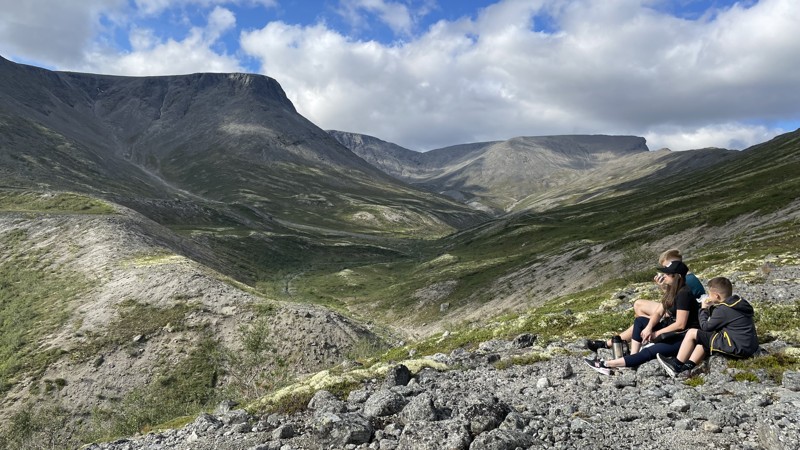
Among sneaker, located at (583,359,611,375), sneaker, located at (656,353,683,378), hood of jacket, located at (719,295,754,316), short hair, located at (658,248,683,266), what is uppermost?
short hair, located at (658,248,683,266)

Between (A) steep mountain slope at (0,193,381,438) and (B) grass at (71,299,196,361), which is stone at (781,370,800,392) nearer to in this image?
(A) steep mountain slope at (0,193,381,438)

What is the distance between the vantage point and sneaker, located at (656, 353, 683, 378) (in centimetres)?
1470

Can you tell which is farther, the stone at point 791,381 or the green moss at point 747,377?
the green moss at point 747,377

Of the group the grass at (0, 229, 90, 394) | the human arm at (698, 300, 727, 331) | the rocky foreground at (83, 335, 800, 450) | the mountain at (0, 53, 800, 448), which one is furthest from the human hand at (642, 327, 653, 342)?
the grass at (0, 229, 90, 394)

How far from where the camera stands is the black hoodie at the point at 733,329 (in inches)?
568

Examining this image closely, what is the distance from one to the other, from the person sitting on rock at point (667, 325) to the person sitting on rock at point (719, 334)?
48 centimetres

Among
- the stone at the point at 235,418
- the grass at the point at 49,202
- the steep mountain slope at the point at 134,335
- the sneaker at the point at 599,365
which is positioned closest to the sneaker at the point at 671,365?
the sneaker at the point at 599,365

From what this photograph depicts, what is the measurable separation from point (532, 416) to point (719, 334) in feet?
23.6

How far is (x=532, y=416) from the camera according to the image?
12.7 m

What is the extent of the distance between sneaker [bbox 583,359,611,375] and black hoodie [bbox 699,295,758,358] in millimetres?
3308

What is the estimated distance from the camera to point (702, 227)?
74125 millimetres

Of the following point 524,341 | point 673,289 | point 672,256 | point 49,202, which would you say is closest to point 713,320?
point 673,289

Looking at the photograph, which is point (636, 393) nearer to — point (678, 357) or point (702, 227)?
point (678, 357)

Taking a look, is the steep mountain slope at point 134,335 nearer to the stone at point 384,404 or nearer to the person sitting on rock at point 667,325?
the stone at point 384,404
